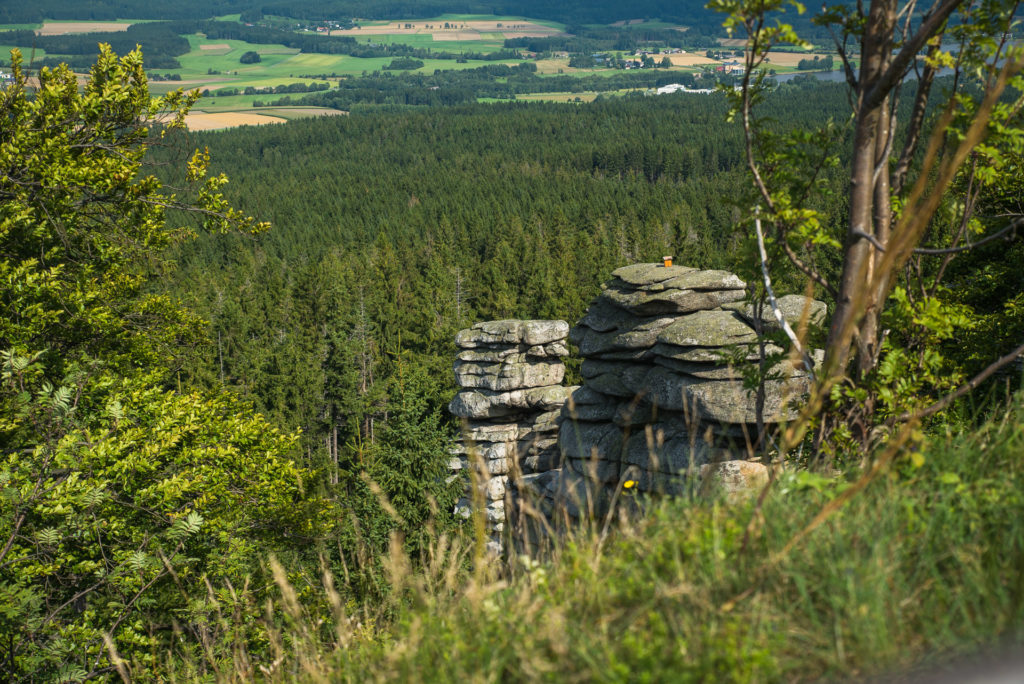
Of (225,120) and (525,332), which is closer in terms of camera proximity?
(525,332)

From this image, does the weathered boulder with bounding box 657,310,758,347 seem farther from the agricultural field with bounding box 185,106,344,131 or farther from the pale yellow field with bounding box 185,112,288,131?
the pale yellow field with bounding box 185,112,288,131

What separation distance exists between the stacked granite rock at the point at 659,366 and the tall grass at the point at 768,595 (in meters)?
11.8

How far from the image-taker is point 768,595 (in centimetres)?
249

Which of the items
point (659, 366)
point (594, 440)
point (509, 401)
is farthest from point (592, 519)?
point (509, 401)

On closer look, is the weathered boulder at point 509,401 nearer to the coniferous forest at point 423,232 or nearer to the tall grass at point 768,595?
the coniferous forest at point 423,232

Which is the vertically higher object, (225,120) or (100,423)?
(225,120)

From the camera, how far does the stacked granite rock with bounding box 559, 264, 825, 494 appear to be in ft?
52.1

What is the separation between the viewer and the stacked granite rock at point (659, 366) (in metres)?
15.9

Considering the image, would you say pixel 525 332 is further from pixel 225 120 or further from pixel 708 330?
pixel 225 120

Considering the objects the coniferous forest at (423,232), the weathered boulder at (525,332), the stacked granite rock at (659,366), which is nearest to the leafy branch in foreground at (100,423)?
the coniferous forest at (423,232)

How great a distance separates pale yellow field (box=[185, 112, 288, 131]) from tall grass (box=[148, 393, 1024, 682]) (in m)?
197

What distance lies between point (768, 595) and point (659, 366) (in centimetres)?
1619

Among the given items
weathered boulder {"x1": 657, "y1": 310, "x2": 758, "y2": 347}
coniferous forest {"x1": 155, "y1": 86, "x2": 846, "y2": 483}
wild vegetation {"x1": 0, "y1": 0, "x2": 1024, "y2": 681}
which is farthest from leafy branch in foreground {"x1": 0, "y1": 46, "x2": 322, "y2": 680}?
weathered boulder {"x1": 657, "y1": 310, "x2": 758, "y2": 347}

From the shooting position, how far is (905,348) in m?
4.51
